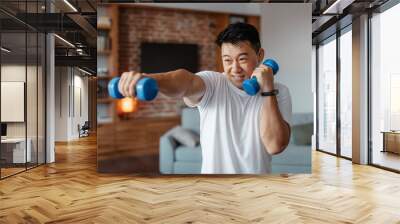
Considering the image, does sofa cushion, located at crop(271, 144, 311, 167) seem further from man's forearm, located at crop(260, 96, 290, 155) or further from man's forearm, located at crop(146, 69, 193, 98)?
man's forearm, located at crop(146, 69, 193, 98)

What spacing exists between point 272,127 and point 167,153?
143 cm

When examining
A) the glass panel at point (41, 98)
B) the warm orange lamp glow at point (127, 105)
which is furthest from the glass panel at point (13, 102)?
the warm orange lamp glow at point (127, 105)

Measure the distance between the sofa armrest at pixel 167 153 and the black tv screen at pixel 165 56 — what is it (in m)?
0.82

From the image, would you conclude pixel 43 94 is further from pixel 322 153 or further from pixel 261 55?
pixel 322 153

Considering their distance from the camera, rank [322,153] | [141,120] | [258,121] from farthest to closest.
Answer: [322,153]
[141,120]
[258,121]

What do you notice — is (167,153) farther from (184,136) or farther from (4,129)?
(4,129)

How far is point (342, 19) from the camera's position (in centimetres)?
647

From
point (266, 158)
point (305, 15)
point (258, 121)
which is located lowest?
point (266, 158)

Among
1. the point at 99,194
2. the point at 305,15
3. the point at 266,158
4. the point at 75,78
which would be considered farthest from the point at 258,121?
the point at 75,78

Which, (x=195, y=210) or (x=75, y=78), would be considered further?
(x=75, y=78)

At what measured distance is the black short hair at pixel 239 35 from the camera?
12.0 feet

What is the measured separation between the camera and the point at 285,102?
4.16 m

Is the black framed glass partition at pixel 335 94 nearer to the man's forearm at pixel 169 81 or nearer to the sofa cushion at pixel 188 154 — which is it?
the sofa cushion at pixel 188 154

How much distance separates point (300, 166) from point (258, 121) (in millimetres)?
1334
